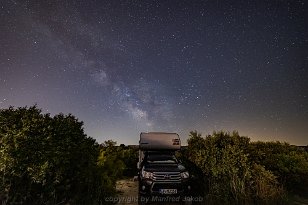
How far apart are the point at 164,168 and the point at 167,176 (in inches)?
17.8

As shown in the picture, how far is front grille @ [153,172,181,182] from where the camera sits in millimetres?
11305

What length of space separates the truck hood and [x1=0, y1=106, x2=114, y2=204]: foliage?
6.56ft

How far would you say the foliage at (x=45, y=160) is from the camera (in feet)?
26.3

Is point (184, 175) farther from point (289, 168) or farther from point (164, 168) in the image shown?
point (289, 168)

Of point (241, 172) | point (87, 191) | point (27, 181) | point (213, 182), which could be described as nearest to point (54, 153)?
point (27, 181)

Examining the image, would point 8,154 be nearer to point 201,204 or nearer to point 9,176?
point 9,176

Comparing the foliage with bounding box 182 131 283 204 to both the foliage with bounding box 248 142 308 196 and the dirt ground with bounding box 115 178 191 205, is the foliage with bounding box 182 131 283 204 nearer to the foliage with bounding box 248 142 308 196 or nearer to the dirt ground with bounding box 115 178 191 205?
the foliage with bounding box 248 142 308 196

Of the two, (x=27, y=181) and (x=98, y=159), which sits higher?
(x=98, y=159)

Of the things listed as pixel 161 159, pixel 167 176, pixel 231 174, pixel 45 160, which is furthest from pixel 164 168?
pixel 45 160

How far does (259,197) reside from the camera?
35.9 feet

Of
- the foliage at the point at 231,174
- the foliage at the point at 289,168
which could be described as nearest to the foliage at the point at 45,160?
the foliage at the point at 231,174

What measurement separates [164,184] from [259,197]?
3.47 m

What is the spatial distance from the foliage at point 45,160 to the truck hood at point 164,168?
2.00 meters

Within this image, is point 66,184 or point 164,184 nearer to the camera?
point 66,184
